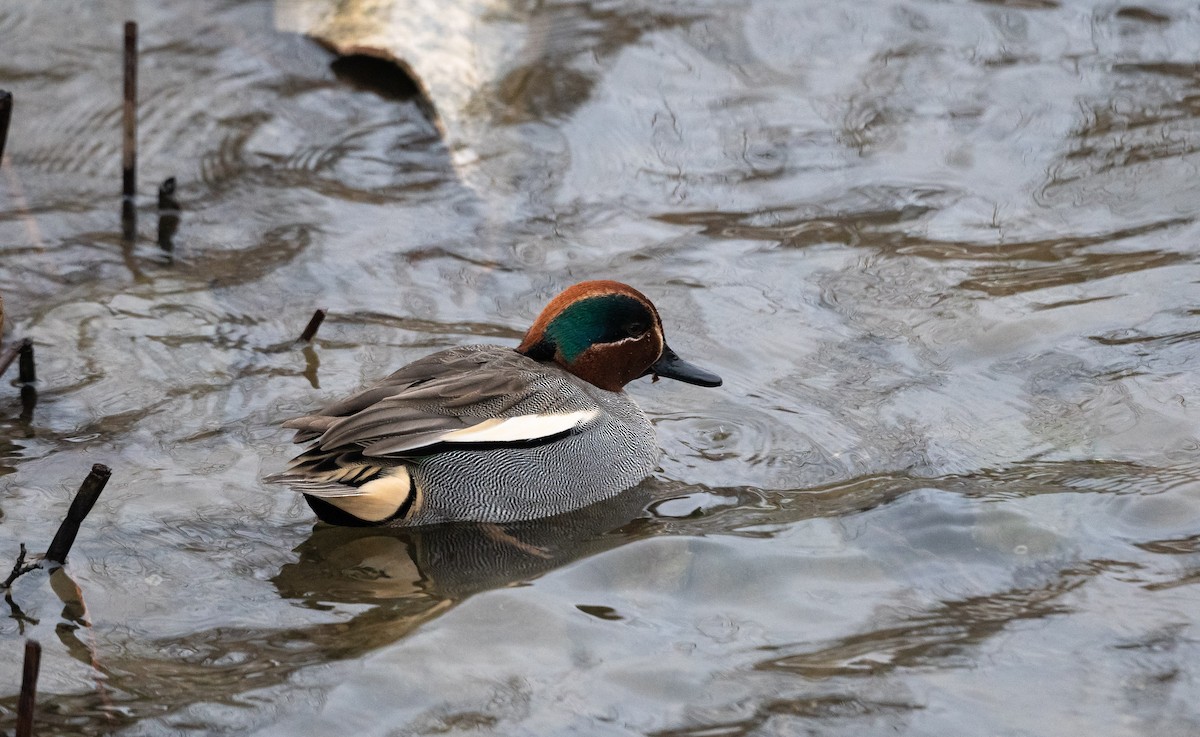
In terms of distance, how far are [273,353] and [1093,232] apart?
386 cm

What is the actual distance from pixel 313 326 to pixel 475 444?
49.9 inches

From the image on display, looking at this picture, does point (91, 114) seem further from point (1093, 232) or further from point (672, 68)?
point (1093, 232)

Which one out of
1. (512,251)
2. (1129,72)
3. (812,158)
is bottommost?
(512,251)

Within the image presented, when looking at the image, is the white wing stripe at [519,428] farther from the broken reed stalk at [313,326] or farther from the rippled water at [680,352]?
the broken reed stalk at [313,326]

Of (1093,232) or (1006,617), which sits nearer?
(1006,617)

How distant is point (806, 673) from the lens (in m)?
4.03

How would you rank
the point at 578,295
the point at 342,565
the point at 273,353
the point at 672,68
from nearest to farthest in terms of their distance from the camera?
1. the point at 342,565
2. the point at 578,295
3. the point at 273,353
4. the point at 672,68

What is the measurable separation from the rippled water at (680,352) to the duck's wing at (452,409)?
364 millimetres

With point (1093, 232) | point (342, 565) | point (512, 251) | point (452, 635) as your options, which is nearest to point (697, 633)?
point (452, 635)

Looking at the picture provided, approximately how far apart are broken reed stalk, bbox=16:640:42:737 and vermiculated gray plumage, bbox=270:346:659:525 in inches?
53.9

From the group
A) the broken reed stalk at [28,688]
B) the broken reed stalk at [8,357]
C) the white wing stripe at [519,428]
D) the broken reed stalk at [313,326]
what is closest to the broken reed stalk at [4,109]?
the broken reed stalk at [8,357]

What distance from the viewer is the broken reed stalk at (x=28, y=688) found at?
3248mm

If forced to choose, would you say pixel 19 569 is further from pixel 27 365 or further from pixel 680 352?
pixel 680 352

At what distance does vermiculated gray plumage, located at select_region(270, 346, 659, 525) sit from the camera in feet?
15.7
